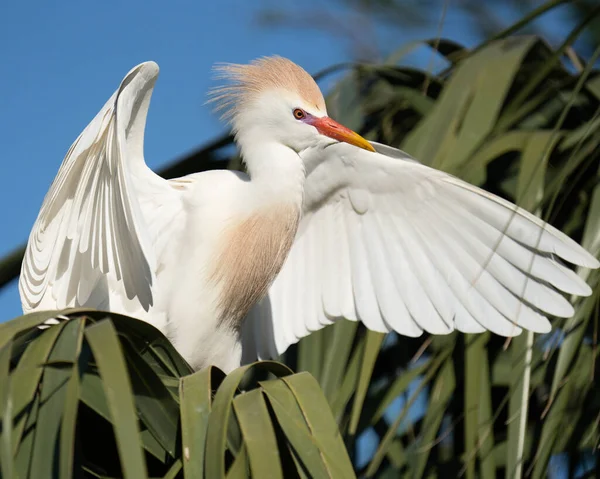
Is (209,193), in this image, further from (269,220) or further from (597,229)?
(597,229)

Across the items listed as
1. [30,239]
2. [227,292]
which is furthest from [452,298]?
[30,239]

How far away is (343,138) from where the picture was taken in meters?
2.30

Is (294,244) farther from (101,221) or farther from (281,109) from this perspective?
(101,221)

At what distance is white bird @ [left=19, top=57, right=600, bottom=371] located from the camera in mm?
2062

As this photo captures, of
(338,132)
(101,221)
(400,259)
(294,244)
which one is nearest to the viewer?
(101,221)

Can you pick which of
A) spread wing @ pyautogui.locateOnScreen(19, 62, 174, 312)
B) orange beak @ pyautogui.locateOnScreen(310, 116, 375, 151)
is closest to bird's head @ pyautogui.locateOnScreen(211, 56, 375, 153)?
orange beak @ pyautogui.locateOnScreen(310, 116, 375, 151)

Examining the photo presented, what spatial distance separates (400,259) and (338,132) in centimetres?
41

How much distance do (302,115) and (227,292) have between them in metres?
0.52

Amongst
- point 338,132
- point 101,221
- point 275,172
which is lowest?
point 101,221

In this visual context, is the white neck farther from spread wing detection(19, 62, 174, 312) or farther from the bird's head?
spread wing detection(19, 62, 174, 312)

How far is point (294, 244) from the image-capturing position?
261 cm

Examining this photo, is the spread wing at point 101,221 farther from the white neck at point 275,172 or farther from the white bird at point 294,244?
the white neck at point 275,172

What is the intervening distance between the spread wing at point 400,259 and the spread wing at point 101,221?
485mm

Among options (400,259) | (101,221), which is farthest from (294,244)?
(101,221)
